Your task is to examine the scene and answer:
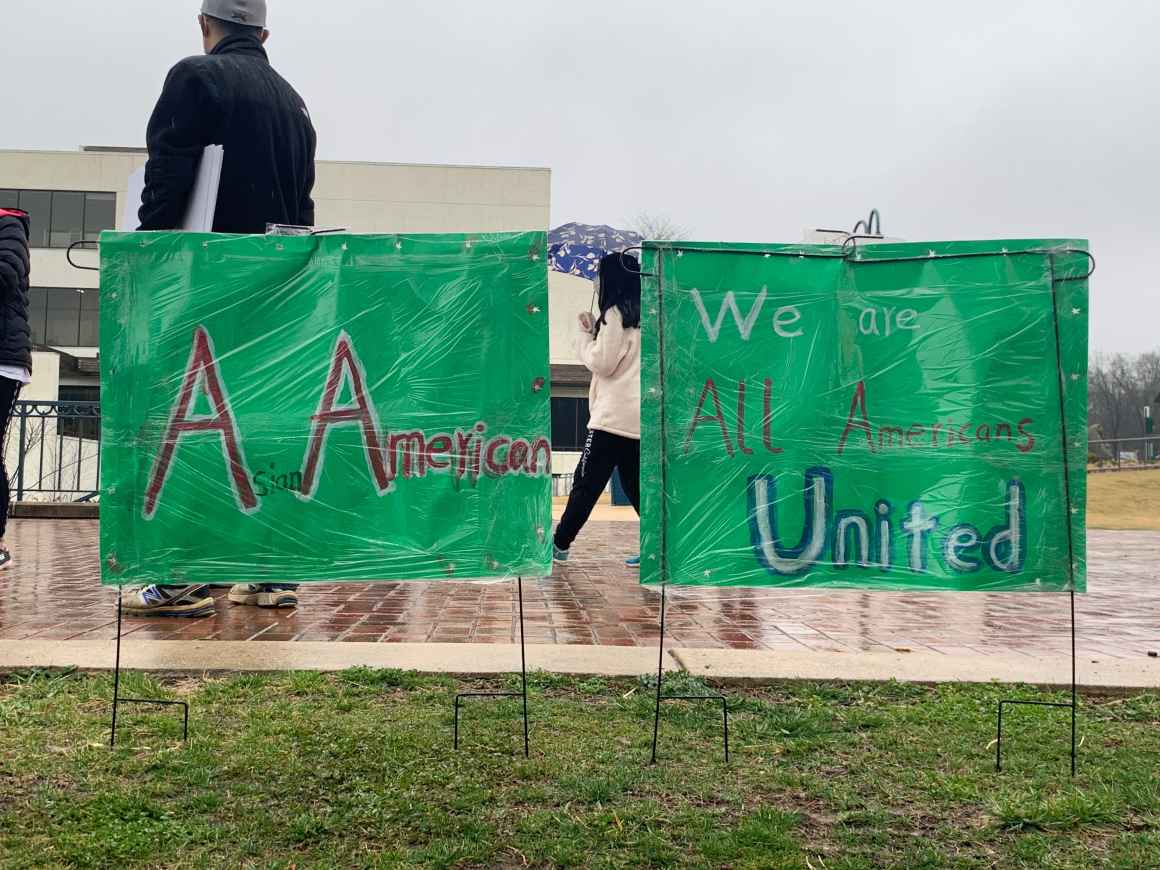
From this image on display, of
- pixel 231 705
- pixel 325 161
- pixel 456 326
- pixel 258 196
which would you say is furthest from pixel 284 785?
pixel 325 161

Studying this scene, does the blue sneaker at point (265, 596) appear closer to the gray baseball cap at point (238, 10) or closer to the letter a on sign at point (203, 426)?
the letter a on sign at point (203, 426)

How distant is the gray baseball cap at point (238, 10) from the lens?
4.11 metres

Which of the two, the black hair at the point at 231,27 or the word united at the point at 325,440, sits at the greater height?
the black hair at the point at 231,27

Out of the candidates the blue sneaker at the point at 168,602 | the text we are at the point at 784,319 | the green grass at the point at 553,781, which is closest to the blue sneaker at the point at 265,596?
the blue sneaker at the point at 168,602

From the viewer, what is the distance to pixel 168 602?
4.33 metres

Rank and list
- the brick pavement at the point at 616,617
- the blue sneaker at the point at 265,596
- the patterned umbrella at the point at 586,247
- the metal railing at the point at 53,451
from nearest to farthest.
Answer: the brick pavement at the point at 616,617 → the blue sneaker at the point at 265,596 → the patterned umbrella at the point at 586,247 → the metal railing at the point at 53,451

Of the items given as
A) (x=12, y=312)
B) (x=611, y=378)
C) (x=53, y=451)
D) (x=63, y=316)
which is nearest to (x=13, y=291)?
(x=12, y=312)

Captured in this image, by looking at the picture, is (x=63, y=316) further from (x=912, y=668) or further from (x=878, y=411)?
(x=878, y=411)

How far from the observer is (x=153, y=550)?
261 centimetres

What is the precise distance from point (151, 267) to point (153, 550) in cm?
77

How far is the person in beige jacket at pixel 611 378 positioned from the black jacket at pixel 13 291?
126 inches

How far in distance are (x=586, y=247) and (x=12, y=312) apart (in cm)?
418

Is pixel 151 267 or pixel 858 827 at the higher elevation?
pixel 151 267

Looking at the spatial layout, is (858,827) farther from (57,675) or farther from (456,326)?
(57,675)
